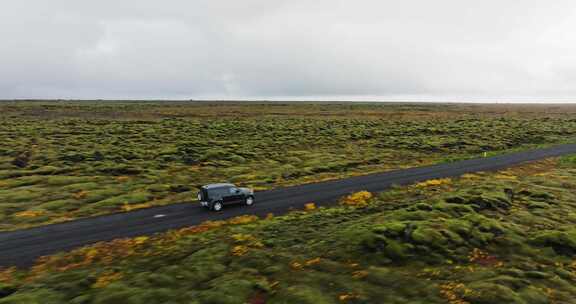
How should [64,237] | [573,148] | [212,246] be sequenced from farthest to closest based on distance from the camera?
[573,148] → [64,237] → [212,246]

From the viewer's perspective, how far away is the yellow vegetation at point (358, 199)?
30.2 m

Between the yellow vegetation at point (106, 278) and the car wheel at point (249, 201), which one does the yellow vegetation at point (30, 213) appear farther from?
the car wheel at point (249, 201)

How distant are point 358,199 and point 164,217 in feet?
51.6

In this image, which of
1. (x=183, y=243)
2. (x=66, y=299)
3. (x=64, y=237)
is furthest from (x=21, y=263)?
(x=183, y=243)

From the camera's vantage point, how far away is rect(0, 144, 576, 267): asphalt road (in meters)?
22.2

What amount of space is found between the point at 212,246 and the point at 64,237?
1027cm

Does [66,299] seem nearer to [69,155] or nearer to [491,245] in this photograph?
[491,245]

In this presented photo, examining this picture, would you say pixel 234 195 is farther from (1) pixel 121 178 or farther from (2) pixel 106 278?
(1) pixel 121 178

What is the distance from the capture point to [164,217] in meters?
27.8

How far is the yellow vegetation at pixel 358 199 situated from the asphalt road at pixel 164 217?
1.03 metres

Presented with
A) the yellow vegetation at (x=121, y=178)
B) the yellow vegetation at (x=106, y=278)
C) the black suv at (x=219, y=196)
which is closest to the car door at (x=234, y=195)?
the black suv at (x=219, y=196)

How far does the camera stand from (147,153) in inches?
2255

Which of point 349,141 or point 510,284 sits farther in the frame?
point 349,141

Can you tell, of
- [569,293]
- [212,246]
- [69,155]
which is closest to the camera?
[569,293]
